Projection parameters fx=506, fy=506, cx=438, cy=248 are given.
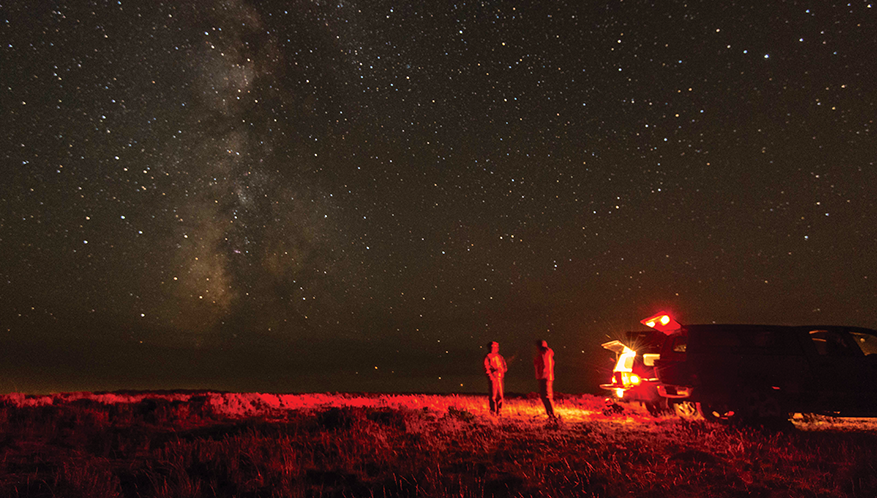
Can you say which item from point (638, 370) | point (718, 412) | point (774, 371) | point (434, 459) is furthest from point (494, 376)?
point (434, 459)

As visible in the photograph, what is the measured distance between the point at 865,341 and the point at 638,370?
143 inches

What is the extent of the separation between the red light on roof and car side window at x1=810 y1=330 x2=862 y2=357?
2.05 m

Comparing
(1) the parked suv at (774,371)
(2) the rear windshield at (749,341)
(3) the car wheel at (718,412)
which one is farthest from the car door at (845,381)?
(3) the car wheel at (718,412)

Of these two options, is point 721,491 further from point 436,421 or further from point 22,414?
point 22,414

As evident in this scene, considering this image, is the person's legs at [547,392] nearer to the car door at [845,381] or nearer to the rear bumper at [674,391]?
the rear bumper at [674,391]

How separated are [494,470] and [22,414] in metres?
9.92

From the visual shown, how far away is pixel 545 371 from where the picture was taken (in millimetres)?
10617

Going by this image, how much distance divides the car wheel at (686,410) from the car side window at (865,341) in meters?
2.76

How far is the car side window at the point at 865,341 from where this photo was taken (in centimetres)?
834

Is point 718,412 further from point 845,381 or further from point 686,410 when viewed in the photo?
point 845,381

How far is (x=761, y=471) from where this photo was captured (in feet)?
16.5

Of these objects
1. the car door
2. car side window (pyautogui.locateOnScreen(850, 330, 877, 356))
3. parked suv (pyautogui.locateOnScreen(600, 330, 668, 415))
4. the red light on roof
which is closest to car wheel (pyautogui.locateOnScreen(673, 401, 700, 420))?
parked suv (pyautogui.locateOnScreen(600, 330, 668, 415))

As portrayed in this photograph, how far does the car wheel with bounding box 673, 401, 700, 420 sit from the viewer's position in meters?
9.18

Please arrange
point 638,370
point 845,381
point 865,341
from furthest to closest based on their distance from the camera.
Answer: point 638,370, point 865,341, point 845,381
